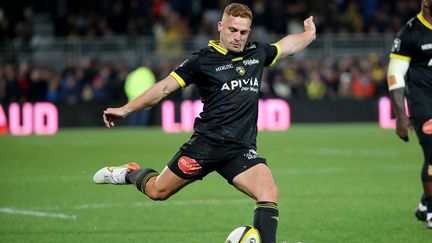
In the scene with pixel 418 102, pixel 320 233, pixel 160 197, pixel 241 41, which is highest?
pixel 241 41

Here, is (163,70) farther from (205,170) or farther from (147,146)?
(205,170)

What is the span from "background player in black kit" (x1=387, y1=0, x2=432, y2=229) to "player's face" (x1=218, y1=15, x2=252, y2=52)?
7.99ft

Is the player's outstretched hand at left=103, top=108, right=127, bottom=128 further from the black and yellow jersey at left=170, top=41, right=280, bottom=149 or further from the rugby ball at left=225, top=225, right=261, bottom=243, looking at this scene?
the rugby ball at left=225, top=225, right=261, bottom=243

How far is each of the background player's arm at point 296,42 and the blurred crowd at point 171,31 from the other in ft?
60.8

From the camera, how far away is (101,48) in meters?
29.2

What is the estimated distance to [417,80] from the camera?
928cm

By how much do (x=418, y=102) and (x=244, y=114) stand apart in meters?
2.63

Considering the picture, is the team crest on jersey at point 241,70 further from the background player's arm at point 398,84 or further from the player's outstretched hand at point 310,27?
the background player's arm at point 398,84

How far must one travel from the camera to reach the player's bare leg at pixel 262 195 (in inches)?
276

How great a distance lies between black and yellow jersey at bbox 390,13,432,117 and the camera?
9.08 m

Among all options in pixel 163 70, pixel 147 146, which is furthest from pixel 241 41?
pixel 163 70

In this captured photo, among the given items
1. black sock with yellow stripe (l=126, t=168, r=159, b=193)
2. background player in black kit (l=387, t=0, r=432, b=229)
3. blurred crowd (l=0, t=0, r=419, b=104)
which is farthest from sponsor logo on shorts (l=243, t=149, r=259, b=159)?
blurred crowd (l=0, t=0, r=419, b=104)

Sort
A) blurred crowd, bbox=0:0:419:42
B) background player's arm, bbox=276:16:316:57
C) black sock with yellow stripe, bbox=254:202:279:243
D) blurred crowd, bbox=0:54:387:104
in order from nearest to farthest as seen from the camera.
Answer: black sock with yellow stripe, bbox=254:202:279:243
background player's arm, bbox=276:16:316:57
blurred crowd, bbox=0:54:387:104
blurred crowd, bbox=0:0:419:42

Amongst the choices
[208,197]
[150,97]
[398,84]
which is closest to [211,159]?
[150,97]
